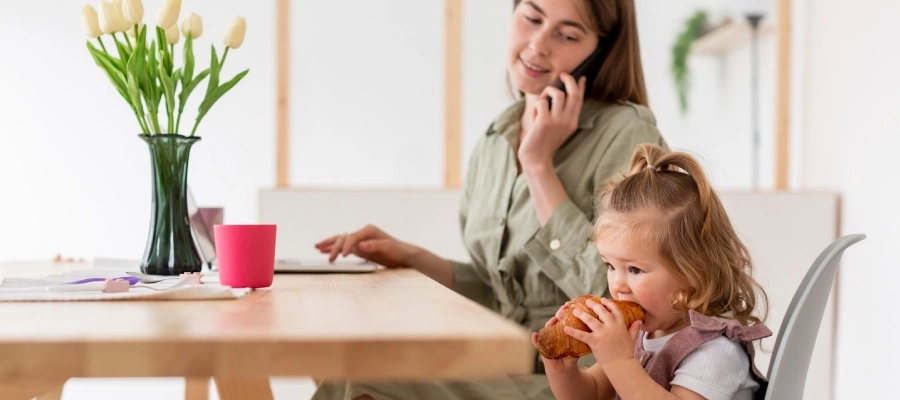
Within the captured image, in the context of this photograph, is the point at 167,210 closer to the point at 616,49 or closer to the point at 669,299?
the point at 669,299

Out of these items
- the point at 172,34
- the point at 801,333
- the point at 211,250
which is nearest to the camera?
the point at 801,333

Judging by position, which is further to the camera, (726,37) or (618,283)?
(726,37)

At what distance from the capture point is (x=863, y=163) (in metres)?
3.02

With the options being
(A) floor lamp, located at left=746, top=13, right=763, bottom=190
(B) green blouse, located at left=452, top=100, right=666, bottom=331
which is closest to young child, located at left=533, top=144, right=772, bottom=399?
(B) green blouse, located at left=452, top=100, right=666, bottom=331

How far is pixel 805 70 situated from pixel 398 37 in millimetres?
1559

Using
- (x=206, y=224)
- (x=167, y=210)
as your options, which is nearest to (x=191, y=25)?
(x=167, y=210)

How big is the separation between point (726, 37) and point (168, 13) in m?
2.73

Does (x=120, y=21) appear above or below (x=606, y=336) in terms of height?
above

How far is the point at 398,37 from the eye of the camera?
3566 mm

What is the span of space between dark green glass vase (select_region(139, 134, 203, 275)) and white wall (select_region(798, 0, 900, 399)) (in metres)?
2.19

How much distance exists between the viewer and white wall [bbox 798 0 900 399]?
2.82 meters

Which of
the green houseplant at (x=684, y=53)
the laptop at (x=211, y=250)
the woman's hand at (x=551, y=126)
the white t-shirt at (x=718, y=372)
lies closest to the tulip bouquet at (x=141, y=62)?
the laptop at (x=211, y=250)

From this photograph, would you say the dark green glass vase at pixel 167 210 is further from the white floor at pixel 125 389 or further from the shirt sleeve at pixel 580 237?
the white floor at pixel 125 389

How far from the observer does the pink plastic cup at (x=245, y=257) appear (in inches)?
45.3
